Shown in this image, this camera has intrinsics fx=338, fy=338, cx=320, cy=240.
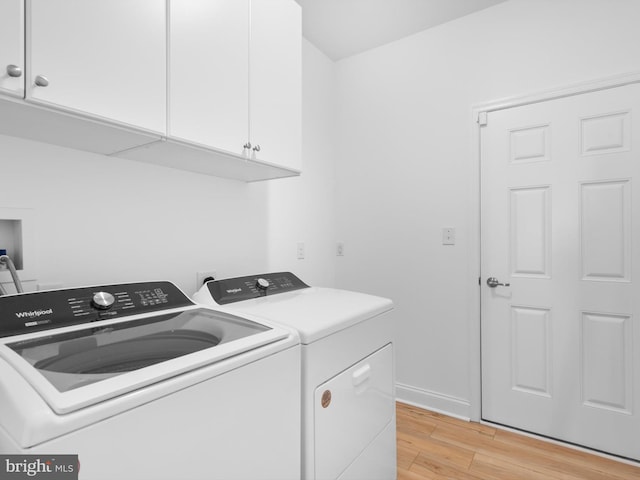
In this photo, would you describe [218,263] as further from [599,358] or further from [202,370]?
[599,358]

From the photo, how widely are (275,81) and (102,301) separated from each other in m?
1.16

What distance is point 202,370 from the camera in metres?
0.73

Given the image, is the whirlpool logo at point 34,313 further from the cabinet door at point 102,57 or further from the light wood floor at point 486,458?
the light wood floor at point 486,458

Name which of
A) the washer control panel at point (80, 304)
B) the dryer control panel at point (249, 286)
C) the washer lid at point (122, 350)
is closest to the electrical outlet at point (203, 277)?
the dryer control panel at point (249, 286)

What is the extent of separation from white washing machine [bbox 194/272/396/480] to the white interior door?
1.08 metres

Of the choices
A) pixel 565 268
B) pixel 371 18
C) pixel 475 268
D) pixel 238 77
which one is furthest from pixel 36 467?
pixel 371 18

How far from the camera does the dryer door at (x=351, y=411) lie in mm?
1078

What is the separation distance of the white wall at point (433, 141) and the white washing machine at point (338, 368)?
39.5 inches

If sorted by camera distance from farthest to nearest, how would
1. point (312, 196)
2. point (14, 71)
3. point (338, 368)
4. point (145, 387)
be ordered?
point (312, 196)
point (338, 368)
point (14, 71)
point (145, 387)

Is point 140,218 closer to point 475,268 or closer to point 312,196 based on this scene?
point 312,196

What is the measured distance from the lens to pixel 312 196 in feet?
8.36

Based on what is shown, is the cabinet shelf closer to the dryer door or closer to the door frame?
the dryer door

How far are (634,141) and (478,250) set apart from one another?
3.14ft

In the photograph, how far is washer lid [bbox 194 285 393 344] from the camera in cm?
108
